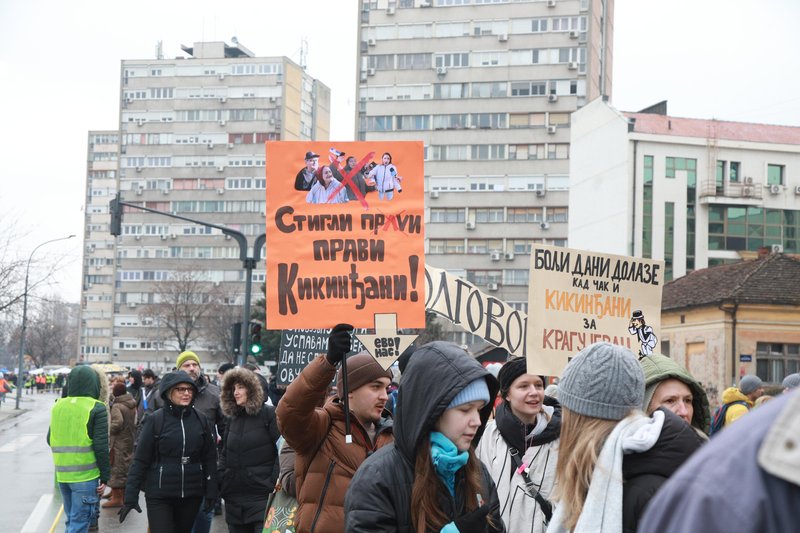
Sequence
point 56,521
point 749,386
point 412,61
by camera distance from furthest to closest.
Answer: point 412,61
point 56,521
point 749,386

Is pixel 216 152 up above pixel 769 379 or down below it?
above

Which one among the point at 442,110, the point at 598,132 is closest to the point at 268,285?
the point at 598,132

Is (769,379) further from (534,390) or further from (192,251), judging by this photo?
(192,251)

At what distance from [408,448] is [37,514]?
12133 millimetres

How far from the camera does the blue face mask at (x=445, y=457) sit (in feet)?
12.0

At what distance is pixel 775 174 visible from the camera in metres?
58.3

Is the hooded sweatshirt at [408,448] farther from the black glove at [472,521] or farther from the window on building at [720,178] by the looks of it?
the window on building at [720,178]

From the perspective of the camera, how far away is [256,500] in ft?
28.7

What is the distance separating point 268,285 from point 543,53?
82031 mm

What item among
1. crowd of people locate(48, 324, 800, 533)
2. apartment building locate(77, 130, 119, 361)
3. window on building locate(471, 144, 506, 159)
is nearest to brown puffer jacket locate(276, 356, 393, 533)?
crowd of people locate(48, 324, 800, 533)

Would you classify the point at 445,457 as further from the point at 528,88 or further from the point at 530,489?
the point at 528,88

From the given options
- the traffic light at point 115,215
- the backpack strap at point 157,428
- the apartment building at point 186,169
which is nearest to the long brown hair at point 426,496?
the backpack strap at point 157,428

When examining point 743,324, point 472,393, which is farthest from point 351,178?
point 743,324

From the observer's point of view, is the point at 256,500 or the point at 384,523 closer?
the point at 384,523
